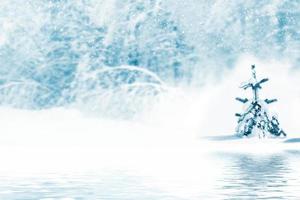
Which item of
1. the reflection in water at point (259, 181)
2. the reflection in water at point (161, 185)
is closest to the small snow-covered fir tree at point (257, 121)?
the reflection in water at point (259, 181)

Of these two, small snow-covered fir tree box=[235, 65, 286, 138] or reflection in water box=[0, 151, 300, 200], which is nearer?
reflection in water box=[0, 151, 300, 200]

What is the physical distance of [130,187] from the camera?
74.1ft

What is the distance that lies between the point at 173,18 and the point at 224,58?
582 centimetres

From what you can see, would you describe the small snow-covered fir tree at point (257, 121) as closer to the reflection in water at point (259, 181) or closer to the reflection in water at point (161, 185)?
the reflection in water at point (259, 181)

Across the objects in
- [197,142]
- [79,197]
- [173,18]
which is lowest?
[79,197]

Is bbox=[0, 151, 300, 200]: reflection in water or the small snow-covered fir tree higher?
the small snow-covered fir tree

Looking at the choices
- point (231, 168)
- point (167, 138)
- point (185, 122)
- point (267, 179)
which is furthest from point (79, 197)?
point (185, 122)

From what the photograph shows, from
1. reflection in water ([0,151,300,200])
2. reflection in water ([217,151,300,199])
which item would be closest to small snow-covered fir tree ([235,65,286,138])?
reflection in water ([217,151,300,199])

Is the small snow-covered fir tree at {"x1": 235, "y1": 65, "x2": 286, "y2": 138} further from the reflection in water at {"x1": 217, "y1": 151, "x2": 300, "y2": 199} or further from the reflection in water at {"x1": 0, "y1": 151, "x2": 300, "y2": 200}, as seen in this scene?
the reflection in water at {"x1": 0, "y1": 151, "x2": 300, "y2": 200}

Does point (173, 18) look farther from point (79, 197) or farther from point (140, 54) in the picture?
point (79, 197)

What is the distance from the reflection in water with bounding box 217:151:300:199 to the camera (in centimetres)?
2025

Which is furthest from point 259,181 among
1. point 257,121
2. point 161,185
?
point 257,121

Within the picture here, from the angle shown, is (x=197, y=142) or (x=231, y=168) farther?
(x=197, y=142)

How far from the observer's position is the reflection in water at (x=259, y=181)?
20250 mm
